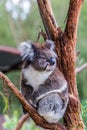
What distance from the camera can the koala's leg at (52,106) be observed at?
111 centimetres

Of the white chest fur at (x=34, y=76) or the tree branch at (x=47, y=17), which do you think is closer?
the tree branch at (x=47, y=17)

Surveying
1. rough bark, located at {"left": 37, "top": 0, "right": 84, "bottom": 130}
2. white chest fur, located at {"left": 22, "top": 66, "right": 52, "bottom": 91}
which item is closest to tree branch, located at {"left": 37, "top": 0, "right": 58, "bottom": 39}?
rough bark, located at {"left": 37, "top": 0, "right": 84, "bottom": 130}

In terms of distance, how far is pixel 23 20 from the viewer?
6.11 m

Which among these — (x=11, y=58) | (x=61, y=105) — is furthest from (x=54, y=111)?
(x=11, y=58)

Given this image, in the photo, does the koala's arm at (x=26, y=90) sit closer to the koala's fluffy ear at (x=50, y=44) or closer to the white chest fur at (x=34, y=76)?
the white chest fur at (x=34, y=76)

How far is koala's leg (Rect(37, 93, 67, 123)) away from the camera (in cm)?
111

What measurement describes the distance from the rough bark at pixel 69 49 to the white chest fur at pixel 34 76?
0.41ft

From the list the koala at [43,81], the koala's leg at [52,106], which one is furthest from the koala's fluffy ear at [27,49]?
the koala's leg at [52,106]

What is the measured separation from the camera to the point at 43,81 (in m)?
1.20

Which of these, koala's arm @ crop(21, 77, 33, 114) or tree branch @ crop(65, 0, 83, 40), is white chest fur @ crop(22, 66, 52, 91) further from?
tree branch @ crop(65, 0, 83, 40)

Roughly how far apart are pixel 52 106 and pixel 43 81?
8cm

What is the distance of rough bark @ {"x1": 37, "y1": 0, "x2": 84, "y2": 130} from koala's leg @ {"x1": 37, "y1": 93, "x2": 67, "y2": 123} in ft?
0.20

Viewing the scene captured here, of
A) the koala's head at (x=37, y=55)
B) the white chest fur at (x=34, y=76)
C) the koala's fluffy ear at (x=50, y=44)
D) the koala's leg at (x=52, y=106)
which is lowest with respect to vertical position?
the koala's leg at (x=52, y=106)

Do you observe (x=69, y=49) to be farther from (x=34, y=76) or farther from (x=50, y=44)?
(x=34, y=76)
